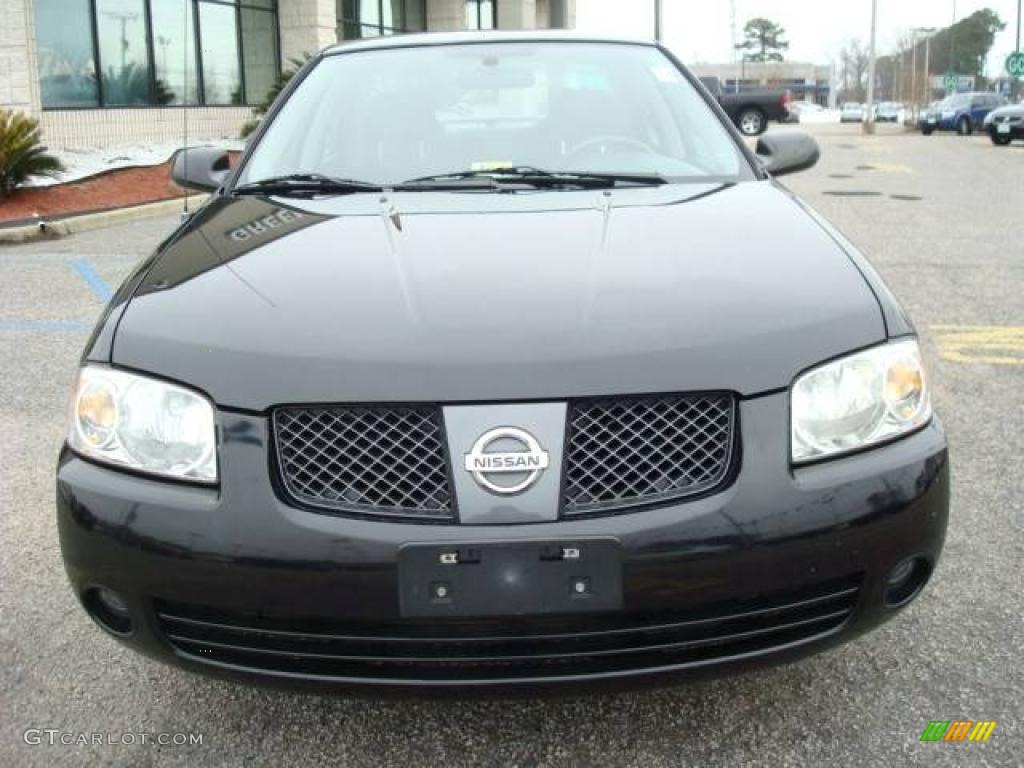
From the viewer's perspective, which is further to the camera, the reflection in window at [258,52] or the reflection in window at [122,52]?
the reflection in window at [258,52]

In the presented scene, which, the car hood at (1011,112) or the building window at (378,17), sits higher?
the building window at (378,17)

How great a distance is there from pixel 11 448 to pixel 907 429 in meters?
3.52

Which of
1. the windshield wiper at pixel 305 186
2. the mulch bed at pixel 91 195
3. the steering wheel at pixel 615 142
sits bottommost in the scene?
the mulch bed at pixel 91 195

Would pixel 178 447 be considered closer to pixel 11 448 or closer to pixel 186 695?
pixel 186 695

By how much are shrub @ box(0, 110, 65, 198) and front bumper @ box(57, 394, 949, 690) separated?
11.6 m

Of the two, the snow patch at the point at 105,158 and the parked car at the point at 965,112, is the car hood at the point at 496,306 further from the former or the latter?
the parked car at the point at 965,112

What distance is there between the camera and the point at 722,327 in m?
1.92

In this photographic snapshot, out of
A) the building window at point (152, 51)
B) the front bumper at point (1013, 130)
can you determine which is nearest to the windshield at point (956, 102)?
the front bumper at point (1013, 130)

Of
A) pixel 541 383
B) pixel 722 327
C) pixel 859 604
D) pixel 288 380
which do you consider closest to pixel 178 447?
pixel 288 380

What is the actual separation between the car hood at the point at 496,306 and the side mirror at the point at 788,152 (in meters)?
0.98

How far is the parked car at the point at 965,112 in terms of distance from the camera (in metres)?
36.3

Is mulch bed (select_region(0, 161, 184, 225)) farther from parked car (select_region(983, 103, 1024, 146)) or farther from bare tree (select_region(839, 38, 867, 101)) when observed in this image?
bare tree (select_region(839, 38, 867, 101))

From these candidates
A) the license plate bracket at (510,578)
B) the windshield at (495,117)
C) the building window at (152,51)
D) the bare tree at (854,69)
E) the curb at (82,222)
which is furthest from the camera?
the bare tree at (854,69)

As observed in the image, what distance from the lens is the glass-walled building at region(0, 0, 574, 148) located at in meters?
15.1
